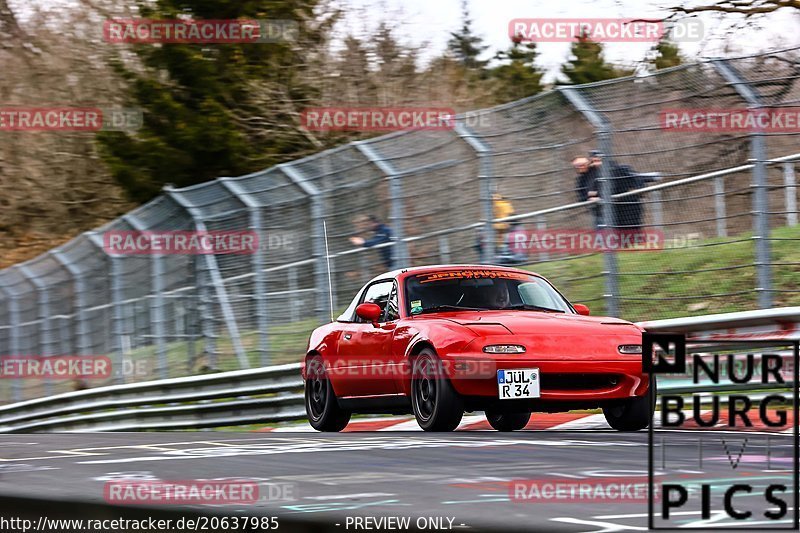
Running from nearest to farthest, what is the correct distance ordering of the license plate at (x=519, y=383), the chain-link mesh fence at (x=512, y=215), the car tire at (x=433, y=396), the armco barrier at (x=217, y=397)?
the license plate at (x=519, y=383), the car tire at (x=433, y=396), the armco barrier at (x=217, y=397), the chain-link mesh fence at (x=512, y=215)

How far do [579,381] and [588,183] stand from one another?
3317 millimetres

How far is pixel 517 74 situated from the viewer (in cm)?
4581

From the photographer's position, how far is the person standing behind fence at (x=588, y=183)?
40.2 ft

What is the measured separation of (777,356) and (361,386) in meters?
7.67

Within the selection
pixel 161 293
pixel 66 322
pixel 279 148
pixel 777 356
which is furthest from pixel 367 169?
pixel 279 148

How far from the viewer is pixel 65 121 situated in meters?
36.0

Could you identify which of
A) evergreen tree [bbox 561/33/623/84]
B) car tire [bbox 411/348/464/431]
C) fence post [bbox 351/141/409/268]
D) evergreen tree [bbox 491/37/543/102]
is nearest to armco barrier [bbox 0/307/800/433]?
fence post [bbox 351/141/409/268]

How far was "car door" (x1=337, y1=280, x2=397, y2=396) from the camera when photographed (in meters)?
10.6

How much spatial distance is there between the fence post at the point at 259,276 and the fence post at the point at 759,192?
21.7 feet

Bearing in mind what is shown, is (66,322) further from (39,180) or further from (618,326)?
(39,180)

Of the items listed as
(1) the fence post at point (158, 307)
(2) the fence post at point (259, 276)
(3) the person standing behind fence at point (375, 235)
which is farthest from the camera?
(1) the fence post at point (158, 307)

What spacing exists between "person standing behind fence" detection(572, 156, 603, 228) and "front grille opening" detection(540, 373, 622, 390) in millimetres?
2923

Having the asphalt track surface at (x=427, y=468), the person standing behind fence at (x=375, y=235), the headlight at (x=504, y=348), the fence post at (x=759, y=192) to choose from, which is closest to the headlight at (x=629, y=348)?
the asphalt track surface at (x=427, y=468)

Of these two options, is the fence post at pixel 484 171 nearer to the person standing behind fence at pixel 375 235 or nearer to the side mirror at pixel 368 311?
the person standing behind fence at pixel 375 235
